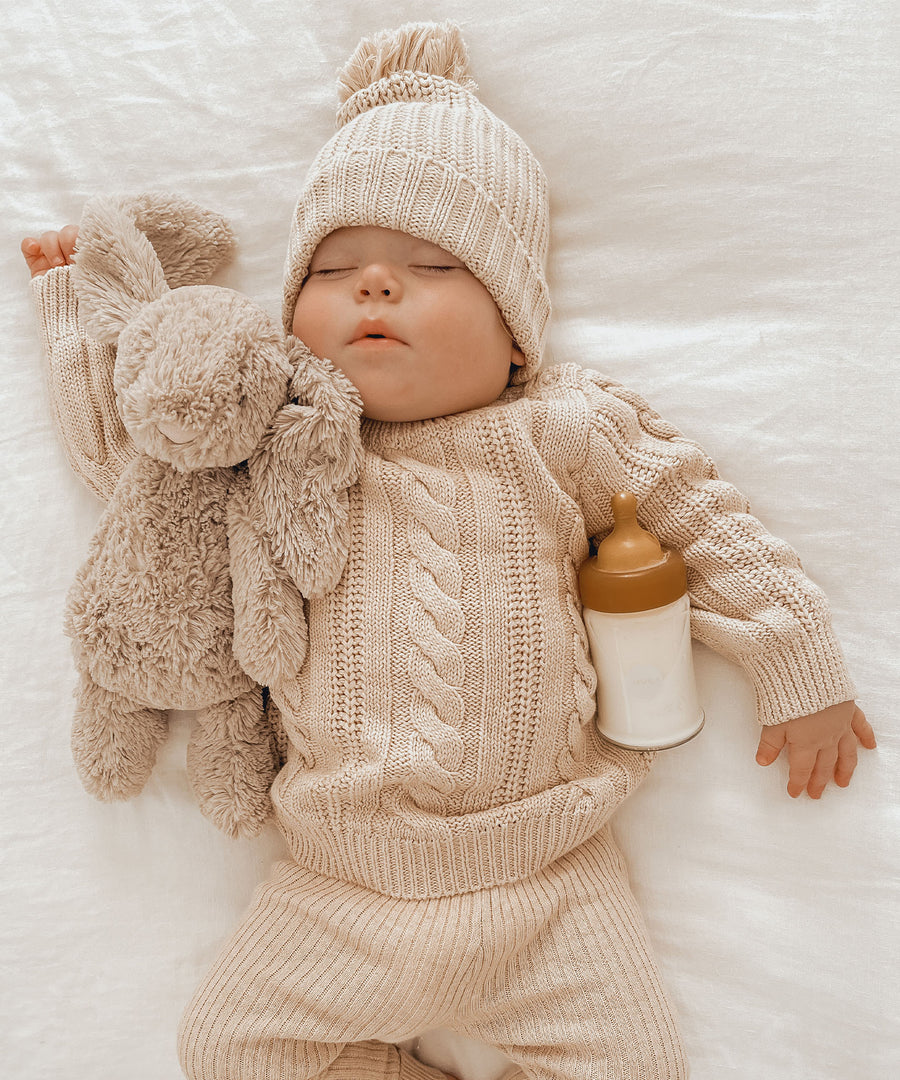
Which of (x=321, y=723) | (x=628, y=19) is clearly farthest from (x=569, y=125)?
(x=321, y=723)

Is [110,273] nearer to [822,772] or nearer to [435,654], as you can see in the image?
[435,654]

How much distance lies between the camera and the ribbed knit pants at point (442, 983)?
2.87 ft

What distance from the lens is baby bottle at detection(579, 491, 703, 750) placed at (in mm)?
865

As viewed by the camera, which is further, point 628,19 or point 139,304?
point 628,19

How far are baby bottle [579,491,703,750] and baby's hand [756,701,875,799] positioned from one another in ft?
0.32

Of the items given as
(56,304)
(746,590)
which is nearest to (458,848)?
(746,590)

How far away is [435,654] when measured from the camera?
88cm

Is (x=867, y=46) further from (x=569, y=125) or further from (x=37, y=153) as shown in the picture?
(x=37, y=153)

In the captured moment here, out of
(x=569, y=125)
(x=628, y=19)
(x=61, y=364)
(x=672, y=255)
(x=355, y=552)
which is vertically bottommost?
(x=355, y=552)

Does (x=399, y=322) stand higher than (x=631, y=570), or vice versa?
(x=399, y=322)

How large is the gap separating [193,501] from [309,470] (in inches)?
5.0

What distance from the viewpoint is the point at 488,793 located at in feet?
2.97

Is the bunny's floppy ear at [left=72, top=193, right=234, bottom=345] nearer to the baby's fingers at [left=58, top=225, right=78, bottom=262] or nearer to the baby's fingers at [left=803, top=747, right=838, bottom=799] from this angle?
the baby's fingers at [left=58, top=225, right=78, bottom=262]

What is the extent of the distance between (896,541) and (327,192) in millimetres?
699
